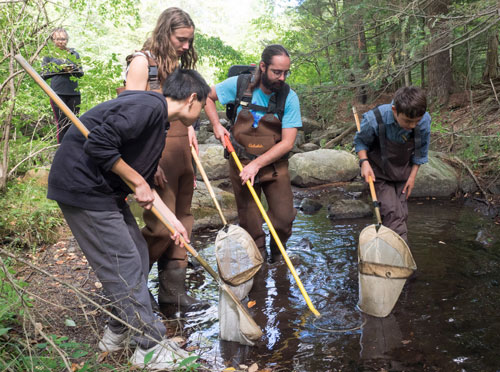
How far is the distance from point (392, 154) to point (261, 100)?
4.71 feet

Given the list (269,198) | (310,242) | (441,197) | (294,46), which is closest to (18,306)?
(269,198)

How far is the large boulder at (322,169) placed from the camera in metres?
9.93

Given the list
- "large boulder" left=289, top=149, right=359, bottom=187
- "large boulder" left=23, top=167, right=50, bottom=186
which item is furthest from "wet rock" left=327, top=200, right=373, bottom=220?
"large boulder" left=23, top=167, right=50, bottom=186

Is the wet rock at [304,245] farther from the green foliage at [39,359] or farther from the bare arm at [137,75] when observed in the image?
the green foliage at [39,359]

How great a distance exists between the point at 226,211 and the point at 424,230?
10.3 feet

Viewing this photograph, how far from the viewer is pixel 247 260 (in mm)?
3885

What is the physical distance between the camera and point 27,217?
16.4 ft

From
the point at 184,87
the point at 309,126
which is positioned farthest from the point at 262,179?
the point at 309,126

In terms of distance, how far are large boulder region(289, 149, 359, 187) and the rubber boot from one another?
20.9 ft

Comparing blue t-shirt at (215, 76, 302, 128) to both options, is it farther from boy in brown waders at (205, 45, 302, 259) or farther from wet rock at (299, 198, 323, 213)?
wet rock at (299, 198, 323, 213)

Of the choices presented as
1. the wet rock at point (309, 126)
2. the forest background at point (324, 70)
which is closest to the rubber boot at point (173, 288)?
the forest background at point (324, 70)

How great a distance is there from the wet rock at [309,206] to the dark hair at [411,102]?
4095mm

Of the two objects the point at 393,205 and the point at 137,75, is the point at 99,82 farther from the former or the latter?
the point at 393,205

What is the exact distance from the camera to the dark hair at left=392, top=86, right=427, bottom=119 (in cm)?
389
